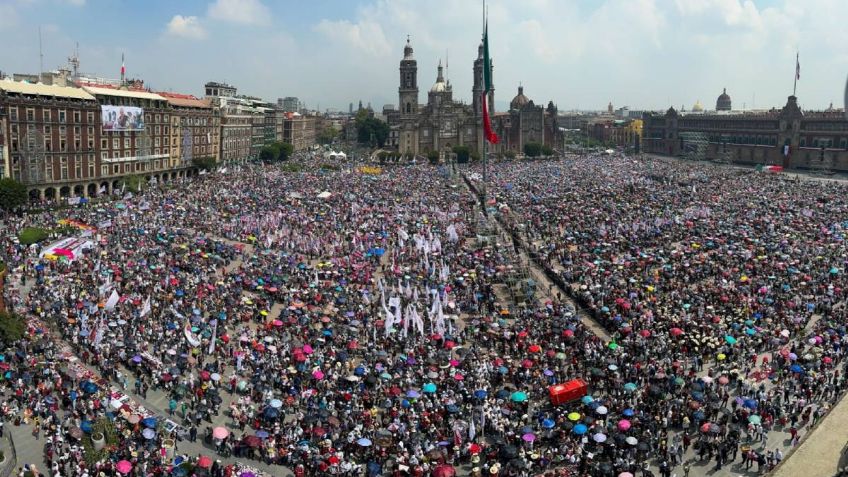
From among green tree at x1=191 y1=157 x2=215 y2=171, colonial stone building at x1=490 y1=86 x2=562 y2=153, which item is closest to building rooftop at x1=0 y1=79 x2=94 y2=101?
green tree at x1=191 y1=157 x2=215 y2=171

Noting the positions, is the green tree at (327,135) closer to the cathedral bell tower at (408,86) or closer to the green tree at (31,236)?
the cathedral bell tower at (408,86)

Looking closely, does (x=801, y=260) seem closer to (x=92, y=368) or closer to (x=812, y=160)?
(x=92, y=368)

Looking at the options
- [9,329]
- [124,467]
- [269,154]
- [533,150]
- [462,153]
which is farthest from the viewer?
[533,150]

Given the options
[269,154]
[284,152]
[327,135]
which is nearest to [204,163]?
[269,154]

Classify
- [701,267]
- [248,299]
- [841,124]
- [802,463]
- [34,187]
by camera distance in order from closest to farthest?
[802,463] < [248,299] < [701,267] < [34,187] < [841,124]

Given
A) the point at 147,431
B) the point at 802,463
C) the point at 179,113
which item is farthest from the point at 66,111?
the point at 802,463

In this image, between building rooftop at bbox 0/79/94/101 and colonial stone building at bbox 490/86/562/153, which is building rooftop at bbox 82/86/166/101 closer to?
building rooftop at bbox 0/79/94/101

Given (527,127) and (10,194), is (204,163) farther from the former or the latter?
(527,127)
